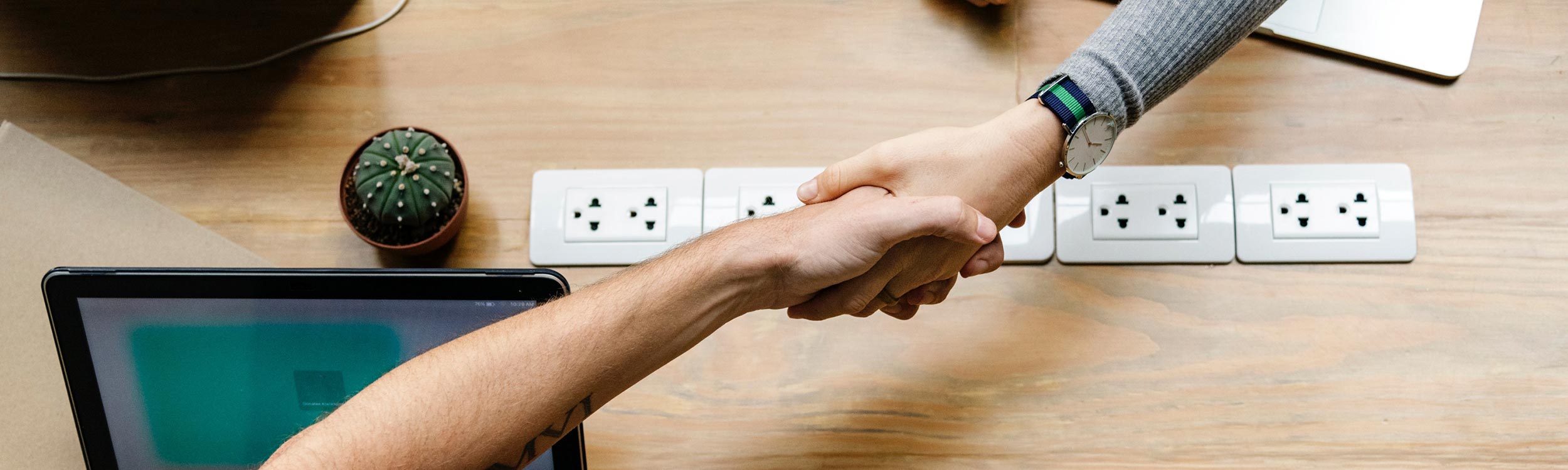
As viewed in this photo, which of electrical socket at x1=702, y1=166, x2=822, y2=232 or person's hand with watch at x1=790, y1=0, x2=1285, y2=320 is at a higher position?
person's hand with watch at x1=790, y1=0, x2=1285, y2=320

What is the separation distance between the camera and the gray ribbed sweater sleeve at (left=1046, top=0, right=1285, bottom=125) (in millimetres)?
704

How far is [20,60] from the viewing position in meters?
0.86

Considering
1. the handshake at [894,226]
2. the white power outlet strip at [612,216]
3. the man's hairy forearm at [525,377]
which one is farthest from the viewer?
the white power outlet strip at [612,216]

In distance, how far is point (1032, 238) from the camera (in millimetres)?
793

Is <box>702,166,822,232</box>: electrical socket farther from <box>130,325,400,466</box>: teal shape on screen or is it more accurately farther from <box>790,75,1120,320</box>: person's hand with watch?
<box>130,325,400,466</box>: teal shape on screen

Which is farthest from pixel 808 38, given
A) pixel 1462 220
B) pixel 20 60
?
pixel 20 60

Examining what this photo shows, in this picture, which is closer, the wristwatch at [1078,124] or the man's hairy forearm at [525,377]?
the man's hairy forearm at [525,377]

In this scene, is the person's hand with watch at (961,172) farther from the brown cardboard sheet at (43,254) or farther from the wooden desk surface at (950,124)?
the brown cardboard sheet at (43,254)

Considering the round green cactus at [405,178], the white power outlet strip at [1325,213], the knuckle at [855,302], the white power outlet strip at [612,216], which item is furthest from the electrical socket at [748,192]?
the white power outlet strip at [1325,213]

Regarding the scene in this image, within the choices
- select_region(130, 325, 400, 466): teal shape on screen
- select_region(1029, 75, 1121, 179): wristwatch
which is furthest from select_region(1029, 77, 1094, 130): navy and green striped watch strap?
select_region(130, 325, 400, 466): teal shape on screen

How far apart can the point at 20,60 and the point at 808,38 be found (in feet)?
2.49

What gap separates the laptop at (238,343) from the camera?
2.19 ft

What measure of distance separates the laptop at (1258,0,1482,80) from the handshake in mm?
279

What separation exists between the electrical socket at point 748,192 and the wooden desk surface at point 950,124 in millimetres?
15
